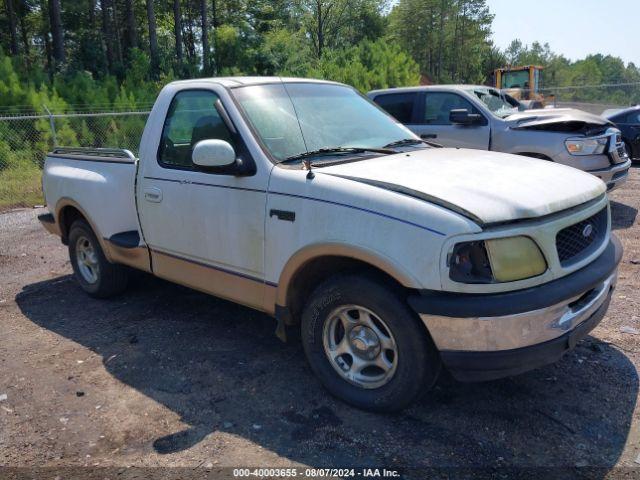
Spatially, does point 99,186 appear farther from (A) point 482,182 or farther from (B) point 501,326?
(B) point 501,326

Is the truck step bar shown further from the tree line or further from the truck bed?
the tree line

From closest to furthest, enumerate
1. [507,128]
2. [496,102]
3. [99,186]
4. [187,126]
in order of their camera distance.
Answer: [187,126], [99,186], [507,128], [496,102]

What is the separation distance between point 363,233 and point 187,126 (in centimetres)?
197

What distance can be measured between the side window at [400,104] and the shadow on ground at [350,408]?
5.49 m

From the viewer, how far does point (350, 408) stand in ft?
11.0

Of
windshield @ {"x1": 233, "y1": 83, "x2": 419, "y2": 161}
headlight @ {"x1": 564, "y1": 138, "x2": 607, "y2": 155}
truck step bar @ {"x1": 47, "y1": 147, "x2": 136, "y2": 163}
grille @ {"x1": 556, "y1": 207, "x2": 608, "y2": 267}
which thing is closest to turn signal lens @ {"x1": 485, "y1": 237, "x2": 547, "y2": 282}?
grille @ {"x1": 556, "y1": 207, "x2": 608, "y2": 267}

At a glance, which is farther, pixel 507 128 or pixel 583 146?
pixel 507 128

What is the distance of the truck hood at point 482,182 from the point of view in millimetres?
2850

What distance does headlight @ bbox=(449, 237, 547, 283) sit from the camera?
2.75m

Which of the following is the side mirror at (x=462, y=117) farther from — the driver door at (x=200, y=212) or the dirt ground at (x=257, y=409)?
the driver door at (x=200, y=212)

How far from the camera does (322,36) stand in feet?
178

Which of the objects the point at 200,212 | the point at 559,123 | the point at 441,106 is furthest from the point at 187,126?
the point at 559,123

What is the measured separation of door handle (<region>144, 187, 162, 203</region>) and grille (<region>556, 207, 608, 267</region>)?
2.81 meters

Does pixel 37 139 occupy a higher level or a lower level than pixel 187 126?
lower
